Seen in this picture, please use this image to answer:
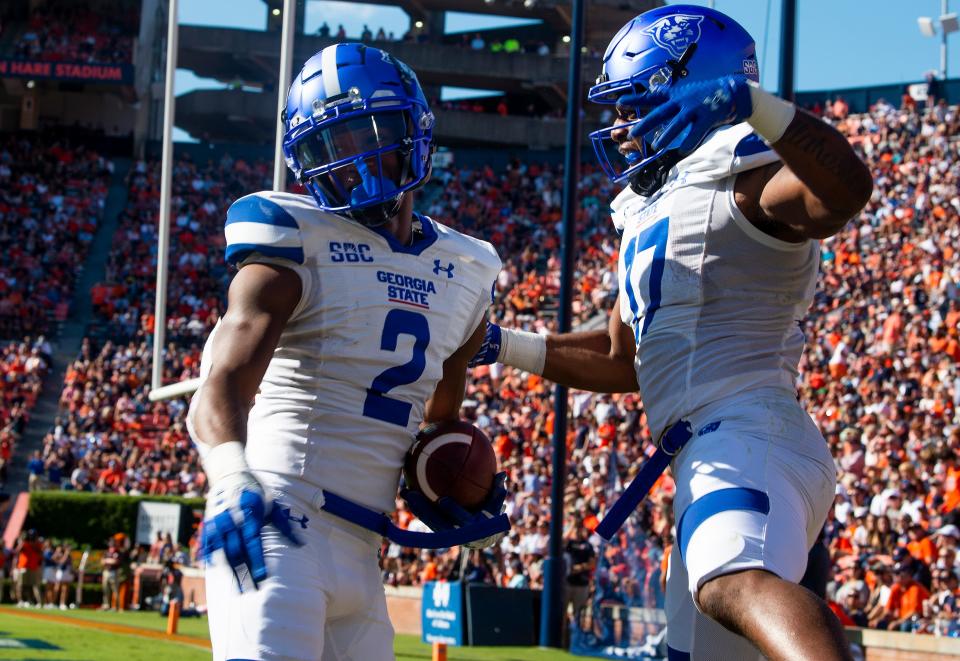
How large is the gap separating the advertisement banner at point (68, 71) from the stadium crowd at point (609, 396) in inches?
148

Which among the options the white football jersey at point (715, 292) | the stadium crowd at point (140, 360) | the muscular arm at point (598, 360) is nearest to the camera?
the white football jersey at point (715, 292)

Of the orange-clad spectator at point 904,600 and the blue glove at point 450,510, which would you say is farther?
the orange-clad spectator at point 904,600

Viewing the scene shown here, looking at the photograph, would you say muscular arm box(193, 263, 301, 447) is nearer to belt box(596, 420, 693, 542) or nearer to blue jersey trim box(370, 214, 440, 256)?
blue jersey trim box(370, 214, 440, 256)

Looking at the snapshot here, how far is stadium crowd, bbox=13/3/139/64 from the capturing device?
3431cm

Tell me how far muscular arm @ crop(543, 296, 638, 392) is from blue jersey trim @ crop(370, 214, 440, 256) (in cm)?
66

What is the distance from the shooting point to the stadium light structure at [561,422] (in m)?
11.8

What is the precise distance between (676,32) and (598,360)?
3.38 feet

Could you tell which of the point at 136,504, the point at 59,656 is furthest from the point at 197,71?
the point at 59,656

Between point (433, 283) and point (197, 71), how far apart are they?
35226mm

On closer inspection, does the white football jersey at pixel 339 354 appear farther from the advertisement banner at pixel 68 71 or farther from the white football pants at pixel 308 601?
the advertisement banner at pixel 68 71

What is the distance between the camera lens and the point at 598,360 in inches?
160

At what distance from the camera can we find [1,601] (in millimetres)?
20703

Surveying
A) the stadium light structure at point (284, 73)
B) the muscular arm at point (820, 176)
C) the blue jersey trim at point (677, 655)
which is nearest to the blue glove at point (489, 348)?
the blue jersey trim at point (677, 655)

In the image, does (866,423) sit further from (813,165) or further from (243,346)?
(243,346)
